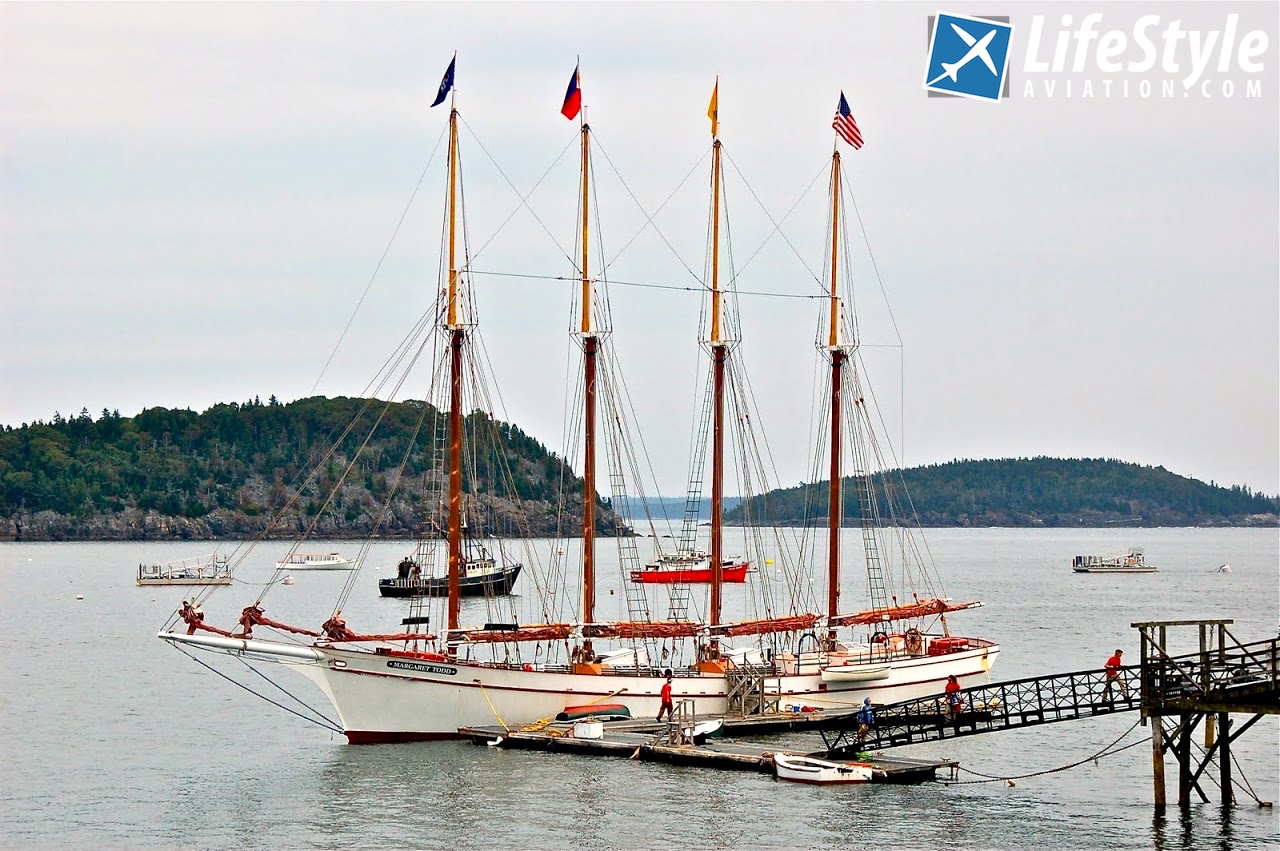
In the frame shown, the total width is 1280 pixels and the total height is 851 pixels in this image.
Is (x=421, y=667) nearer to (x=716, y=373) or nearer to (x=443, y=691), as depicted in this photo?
(x=443, y=691)

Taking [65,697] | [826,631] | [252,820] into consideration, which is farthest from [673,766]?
[65,697]

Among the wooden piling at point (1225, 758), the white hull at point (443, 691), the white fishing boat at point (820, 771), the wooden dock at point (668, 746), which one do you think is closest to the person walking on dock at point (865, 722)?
the wooden dock at point (668, 746)

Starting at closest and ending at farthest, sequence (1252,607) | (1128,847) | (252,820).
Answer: (1128,847)
(252,820)
(1252,607)

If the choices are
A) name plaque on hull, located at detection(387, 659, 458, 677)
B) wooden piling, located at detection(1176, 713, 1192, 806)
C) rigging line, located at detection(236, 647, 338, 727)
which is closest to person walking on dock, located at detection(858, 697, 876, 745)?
wooden piling, located at detection(1176, 713, 1192, 806)

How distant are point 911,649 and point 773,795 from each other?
71.7ft

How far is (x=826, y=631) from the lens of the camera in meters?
77.9

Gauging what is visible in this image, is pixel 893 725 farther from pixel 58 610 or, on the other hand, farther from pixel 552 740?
pixel 58 610

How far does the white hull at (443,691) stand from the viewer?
58125 mm

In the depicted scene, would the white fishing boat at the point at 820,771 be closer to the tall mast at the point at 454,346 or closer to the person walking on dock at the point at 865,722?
the person walking on dock at the point at 865,722

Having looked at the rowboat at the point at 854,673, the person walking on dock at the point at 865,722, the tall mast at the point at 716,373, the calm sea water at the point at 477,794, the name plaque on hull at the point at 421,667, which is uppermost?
the tall mast at the point at 716,373

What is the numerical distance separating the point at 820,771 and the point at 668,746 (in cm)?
560

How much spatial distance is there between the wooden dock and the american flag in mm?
25873

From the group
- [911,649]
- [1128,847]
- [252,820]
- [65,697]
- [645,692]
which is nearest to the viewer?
[1128,847]

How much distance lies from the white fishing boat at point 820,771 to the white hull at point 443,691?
10.0 meters
